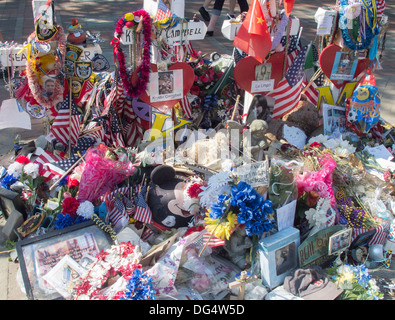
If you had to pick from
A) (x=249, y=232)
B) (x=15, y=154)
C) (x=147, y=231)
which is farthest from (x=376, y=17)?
(x=15, y=154)

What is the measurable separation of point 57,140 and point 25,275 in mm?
1742

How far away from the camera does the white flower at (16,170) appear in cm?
378

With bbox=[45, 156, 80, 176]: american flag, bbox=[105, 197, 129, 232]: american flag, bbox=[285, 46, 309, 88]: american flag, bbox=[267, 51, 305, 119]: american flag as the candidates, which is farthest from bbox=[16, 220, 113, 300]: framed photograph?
bbox=[285, 46, 309, 88]: american flag

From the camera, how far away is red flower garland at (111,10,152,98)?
12.8 ft

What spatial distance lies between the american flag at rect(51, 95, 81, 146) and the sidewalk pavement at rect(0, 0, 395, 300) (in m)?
0.56

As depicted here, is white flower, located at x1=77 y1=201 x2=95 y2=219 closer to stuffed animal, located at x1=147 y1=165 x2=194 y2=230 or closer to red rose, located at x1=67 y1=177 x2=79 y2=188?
red rose, located at x1=67 y1=177 x2=79 y2=188

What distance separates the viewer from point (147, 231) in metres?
3.49

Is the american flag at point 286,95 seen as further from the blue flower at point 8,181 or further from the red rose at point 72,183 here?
the blue flower at point 8,181

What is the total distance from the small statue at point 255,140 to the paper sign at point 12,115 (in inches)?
84.5

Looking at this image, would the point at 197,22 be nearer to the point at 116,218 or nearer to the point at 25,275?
the point at 116,218

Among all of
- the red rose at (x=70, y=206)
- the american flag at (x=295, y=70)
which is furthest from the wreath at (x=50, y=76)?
the american flag at (x=295, y=70)

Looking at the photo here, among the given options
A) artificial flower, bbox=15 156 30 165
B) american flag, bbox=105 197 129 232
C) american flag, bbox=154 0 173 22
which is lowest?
american flag, bbox=105 197 129 232

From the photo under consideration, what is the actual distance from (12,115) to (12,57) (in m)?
0.55

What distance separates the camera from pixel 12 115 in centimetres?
390
